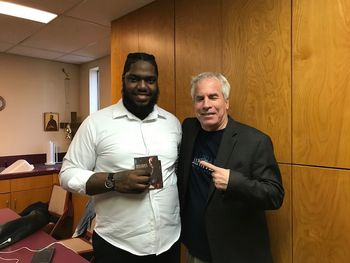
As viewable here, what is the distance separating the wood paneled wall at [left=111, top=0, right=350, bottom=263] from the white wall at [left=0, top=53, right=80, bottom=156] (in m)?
3.26

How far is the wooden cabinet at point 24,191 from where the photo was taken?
3.54m

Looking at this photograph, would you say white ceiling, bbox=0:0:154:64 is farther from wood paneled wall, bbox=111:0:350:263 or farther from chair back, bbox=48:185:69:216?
chair back, bbox=48:185:69:216

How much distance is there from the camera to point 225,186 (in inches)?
49.9

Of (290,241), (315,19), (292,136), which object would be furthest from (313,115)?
(290,241)

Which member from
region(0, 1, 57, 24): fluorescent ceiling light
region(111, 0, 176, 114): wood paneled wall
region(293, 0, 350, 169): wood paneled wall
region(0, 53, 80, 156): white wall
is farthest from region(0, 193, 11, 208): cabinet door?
region(293, 0, 350, 169): wood paneled wall

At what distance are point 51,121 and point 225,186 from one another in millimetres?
3959

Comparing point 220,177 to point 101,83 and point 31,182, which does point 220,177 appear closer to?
point 31,182

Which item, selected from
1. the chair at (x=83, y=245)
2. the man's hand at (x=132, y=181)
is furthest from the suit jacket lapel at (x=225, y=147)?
the chair at (x=83, y=245)

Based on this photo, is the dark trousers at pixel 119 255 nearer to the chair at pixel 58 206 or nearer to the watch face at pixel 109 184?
the watch face at pixel 109 184

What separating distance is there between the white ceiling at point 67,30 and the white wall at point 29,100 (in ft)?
0.63

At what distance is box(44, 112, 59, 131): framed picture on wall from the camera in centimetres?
451

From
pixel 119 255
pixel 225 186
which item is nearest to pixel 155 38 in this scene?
pixel 225 186

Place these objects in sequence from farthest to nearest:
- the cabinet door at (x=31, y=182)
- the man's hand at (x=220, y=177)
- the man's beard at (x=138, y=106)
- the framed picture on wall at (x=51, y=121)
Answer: the framed picture on wall at (x=51, y=121) → the cabinet door at (x=31, y=182) → the man's beard at (x=138, y=106) → the man's hand at (x=220, y=177)

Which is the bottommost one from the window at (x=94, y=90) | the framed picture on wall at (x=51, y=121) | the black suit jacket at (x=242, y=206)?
the black suit jacket at (x=242, y=206)
